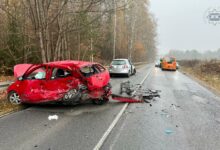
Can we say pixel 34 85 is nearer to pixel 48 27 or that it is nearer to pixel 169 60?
pixel 48 27

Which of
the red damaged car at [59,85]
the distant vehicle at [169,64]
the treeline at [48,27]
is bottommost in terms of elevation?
the distant vehicle at [169,64]

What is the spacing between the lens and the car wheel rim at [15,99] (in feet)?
31.0

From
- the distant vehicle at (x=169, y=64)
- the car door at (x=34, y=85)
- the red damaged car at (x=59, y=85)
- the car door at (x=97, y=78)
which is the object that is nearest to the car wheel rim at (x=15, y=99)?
the red damaged car at (x=59, y=85)

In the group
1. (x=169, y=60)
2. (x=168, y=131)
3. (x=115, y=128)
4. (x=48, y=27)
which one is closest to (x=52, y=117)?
(x=115, y=128)

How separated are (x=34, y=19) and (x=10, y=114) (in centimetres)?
695

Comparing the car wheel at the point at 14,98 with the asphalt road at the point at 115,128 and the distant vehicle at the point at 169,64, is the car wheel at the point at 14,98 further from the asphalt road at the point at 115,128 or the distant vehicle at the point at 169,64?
the distant vehicle at the point at 169,64

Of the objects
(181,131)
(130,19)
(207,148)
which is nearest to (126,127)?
(181,131)

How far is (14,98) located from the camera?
9.48 meters

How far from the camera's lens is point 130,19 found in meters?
57.2

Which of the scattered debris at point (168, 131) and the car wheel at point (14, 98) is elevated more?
the car wheel at point (14, 98)

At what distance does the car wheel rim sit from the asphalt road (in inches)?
30.5

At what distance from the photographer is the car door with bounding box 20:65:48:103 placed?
8.98 metres

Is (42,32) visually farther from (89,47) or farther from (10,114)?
(89,47)

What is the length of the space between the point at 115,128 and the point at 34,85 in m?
3.90
